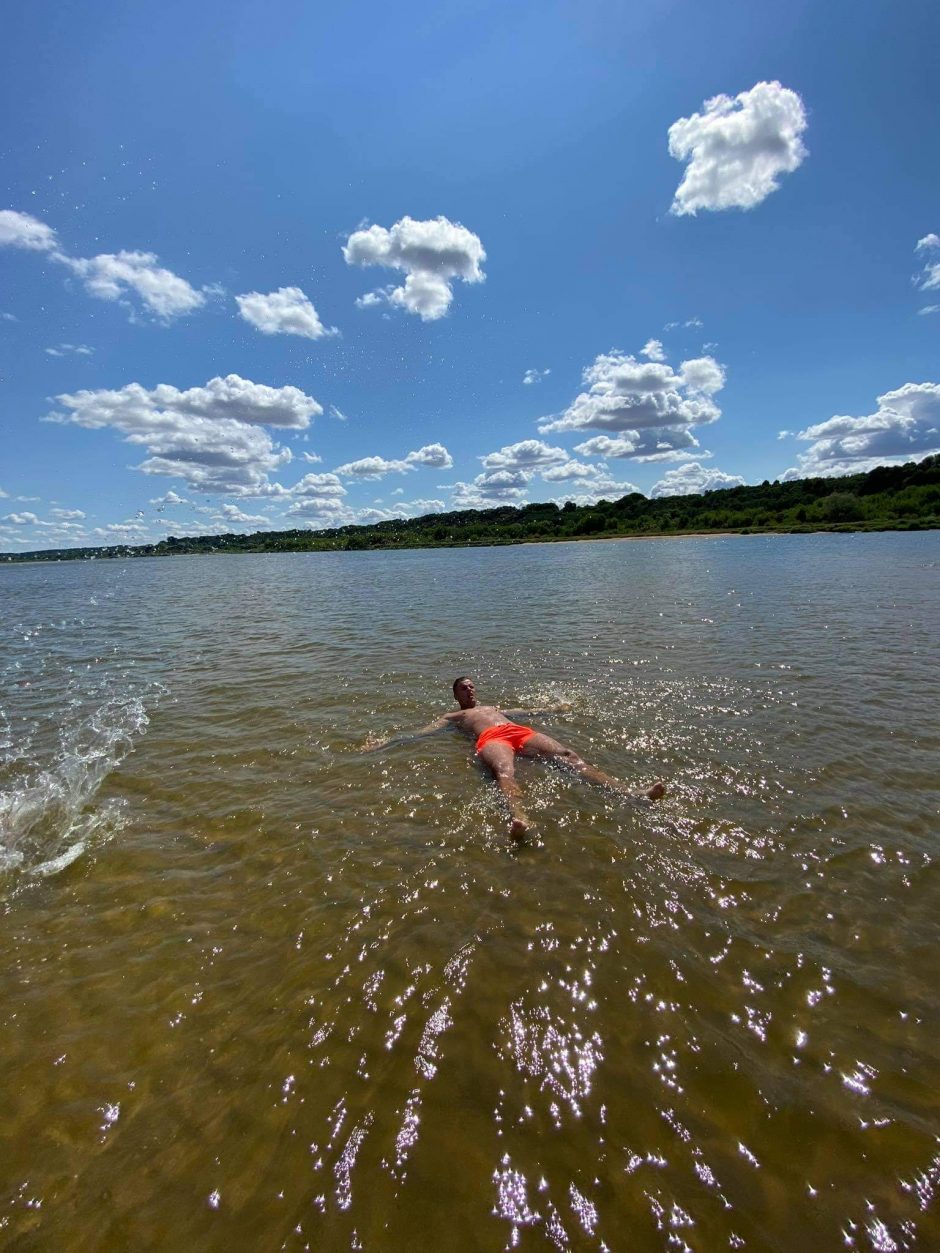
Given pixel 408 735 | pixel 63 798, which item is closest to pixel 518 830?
pixel 408 735

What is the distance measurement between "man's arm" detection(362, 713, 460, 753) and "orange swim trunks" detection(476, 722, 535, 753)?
136cm

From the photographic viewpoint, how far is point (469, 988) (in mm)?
4492

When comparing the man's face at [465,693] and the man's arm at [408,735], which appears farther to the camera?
the man's face at [465,693]

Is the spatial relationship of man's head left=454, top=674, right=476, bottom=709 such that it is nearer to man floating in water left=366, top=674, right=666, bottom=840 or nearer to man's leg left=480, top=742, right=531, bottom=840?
man floating in water left=366, top=674, right=666, bottom=840

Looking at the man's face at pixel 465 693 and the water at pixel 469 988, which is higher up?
the man's face at pixel 465 693

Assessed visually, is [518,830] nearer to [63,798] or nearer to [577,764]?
[577,764]

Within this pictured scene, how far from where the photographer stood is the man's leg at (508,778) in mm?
6516

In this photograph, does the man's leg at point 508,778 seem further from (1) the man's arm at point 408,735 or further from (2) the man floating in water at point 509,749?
(1) the man's arm at point 408,735

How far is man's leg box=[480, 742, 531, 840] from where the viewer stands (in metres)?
6.52

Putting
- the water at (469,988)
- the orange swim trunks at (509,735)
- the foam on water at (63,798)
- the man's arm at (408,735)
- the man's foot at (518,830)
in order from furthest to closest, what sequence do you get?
the man's arm at (408,735)
the orange swim trunks at (509,735)
the foam on water at (63,798)
the man's foot at (518,830)
the water at (469,988)

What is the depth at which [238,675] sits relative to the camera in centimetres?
1497

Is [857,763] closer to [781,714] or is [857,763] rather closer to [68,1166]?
[781,714]

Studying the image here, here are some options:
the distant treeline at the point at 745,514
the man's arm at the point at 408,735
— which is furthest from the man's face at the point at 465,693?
the distant treeline at the point at 745,514

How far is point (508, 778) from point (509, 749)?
0.77 metres
